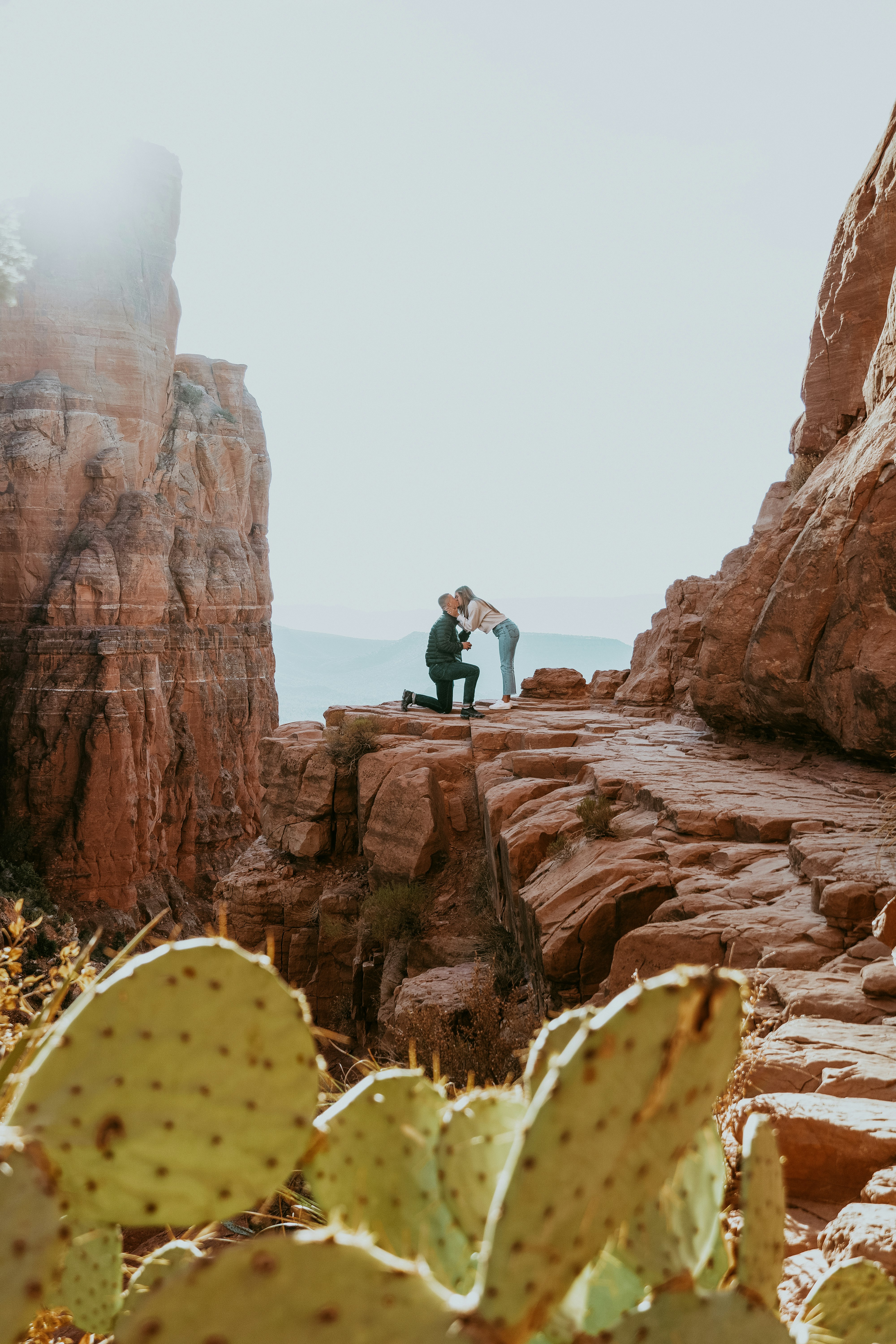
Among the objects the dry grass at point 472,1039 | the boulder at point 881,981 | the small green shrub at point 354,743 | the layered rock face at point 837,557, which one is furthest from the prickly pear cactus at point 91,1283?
the small green shrub at point 354,743

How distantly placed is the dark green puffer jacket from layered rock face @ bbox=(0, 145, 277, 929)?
65.7 feet

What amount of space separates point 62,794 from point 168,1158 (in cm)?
3045

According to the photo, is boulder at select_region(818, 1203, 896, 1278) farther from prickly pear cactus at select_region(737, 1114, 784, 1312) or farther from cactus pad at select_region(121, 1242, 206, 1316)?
cactus pad at select_region(121, 1242, 206, 1316)

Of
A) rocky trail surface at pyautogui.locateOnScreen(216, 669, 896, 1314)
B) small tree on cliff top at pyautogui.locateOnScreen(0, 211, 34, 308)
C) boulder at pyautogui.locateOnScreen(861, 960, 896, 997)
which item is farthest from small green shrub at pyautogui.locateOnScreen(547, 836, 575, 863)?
small tree on cliff top at pyautogui.locateOnScreen(0, 211, 34, 308)

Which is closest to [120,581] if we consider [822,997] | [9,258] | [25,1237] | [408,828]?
[9,258]

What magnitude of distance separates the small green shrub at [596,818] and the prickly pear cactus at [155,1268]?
16.1 feet

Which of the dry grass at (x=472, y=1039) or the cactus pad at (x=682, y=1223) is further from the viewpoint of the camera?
the dry grass at (x=472, y=1039)

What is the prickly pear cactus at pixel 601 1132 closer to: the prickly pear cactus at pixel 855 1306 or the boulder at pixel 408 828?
the prickly pear cactus at pixel 855 1306

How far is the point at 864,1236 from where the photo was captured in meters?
1.83

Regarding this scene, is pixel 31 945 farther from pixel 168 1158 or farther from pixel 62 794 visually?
pixel 168 1158

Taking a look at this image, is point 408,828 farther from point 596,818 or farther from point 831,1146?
point 831,1146

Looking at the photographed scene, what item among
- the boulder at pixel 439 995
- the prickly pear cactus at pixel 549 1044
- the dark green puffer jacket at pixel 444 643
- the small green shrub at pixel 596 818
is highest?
the dark green puffer jacket at pixel 444 643

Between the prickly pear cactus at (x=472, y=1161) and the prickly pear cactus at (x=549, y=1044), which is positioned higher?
the prickly pear cactus at (x=549, y=1044)

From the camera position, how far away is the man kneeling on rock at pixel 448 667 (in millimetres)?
11430
